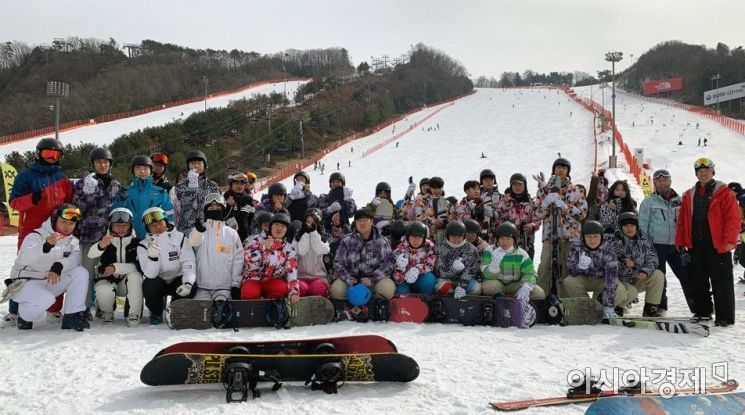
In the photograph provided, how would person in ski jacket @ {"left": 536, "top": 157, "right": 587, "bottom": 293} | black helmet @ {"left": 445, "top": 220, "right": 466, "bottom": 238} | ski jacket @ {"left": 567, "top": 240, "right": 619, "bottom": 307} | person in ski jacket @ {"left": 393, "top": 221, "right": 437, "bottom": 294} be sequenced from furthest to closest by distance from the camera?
person in ski jacket @ {"left": 536, "top": 157, "right": 587, "bottom": 293}, black helmet @ {"left": 445, "top": 220, "right": 466, "bottom": 238}, person in ski jacket @ {"left": 393, "top": 221, "right": 437, "bottom": 294}, ski jacket @ {"left": 567, "top": 240, "right": 619, "bottom": 307}

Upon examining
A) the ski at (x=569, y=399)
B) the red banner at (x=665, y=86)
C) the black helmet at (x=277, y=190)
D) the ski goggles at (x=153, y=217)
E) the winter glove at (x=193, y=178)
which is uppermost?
the red banner at (x=665, y=86)

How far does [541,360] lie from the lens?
4125mm

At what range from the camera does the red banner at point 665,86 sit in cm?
7512

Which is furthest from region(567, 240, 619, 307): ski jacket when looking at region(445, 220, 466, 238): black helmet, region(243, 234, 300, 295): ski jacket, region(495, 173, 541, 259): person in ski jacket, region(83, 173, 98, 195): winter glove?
region(83, 173, 98, 195): winter glove

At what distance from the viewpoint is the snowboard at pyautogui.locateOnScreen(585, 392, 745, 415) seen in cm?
244

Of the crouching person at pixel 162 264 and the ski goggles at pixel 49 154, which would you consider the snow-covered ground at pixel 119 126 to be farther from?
the crouching person at pixel 162 264

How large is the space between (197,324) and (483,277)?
9.96 ft

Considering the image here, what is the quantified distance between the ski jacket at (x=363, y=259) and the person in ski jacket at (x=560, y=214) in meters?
2.11

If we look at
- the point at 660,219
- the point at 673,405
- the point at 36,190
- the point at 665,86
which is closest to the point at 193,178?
the point at 36,190

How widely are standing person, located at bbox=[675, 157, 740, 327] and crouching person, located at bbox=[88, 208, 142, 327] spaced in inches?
225

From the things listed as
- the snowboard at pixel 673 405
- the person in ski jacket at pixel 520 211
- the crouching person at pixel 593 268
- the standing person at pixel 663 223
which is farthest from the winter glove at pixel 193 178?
the standing person at pixel 663 223

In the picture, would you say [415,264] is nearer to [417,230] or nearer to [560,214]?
[417,230]

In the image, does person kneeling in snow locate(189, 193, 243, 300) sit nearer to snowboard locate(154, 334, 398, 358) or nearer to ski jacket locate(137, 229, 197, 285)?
ski jacket locate(137, 229, 197, 285)

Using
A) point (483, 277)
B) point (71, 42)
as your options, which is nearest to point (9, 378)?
point (483, 277)
